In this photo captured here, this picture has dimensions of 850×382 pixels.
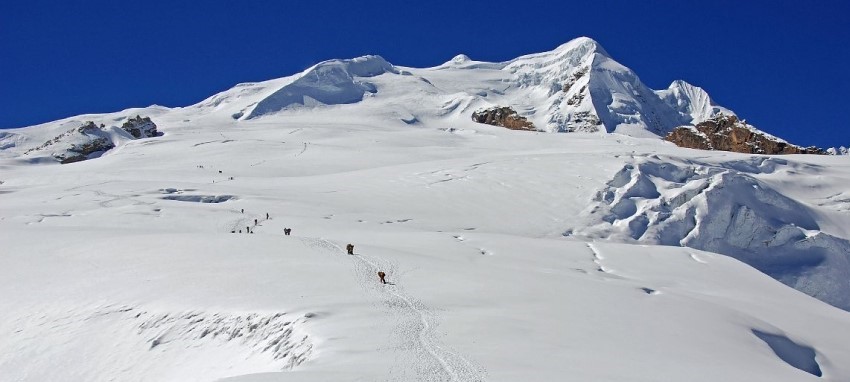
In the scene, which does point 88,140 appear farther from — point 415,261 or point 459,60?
point 459,60

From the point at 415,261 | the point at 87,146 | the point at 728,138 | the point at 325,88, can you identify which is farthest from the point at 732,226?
the point at 325,88

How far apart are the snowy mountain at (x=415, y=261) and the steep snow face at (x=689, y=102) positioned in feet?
296

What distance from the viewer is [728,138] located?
11119 centimetres

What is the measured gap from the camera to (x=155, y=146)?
84.8m

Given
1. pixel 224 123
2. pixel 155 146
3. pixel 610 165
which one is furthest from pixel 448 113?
pixel 610 165

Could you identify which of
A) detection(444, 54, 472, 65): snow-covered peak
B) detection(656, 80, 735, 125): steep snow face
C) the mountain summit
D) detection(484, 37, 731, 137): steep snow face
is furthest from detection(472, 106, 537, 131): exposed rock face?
detection(444, 54, 472, 65): snow-covered peak

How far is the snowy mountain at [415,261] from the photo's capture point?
16.9 meters

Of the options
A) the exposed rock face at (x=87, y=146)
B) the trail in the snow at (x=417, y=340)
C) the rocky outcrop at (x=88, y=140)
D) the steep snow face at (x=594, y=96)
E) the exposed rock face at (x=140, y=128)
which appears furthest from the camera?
the steep snow face at (x=594, y=96)

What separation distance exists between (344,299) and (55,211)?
32.1 metres

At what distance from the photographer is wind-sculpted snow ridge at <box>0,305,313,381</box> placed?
16859mm

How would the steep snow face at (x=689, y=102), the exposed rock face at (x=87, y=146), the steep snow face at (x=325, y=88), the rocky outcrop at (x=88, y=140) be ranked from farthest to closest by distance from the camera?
the steep snow face at (x=689, y=102) < the steep snow face at (x=325, y=88) < the rocky outcrop at (x=88, y=140) < the exposed rock face at (x=87, y=146)

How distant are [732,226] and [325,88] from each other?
98.6m

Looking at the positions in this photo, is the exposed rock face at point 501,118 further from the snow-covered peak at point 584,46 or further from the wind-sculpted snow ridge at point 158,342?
the wind-sculpted snow ridge at point 158,342

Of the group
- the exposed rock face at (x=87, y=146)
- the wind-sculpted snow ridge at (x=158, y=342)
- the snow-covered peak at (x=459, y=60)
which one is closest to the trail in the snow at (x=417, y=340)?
the wind-sculpted snow ridge at (x=158, y=342)
